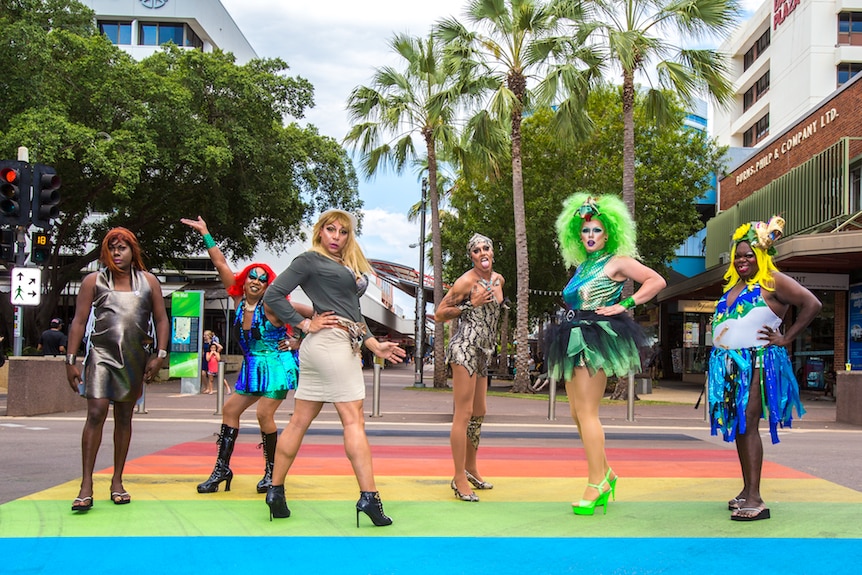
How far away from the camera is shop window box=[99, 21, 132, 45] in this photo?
166 ft

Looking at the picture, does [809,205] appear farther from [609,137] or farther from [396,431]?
[396,431]

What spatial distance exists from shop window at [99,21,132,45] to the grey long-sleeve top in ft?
166

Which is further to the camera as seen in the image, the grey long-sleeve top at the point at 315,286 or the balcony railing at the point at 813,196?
the balcony railing at the point at 813,196

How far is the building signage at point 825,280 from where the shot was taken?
2253cm

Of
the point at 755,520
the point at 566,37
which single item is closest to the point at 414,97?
the point at 566,37

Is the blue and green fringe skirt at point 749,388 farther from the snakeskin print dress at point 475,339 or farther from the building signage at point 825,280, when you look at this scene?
the building signage at point 825,280

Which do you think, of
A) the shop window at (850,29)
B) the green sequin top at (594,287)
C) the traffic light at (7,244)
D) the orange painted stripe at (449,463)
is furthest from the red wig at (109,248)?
the shop window at (850,29)

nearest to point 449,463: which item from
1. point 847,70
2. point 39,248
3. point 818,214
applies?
point 39,248

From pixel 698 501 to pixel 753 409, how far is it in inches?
39.2

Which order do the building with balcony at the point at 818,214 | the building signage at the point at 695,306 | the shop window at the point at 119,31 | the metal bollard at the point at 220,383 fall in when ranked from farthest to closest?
the shop window at the point at 119,31 → the building signage at the point at 695,306 → the building with balcony at the point at 818,214 → the metal bollard at the point at 220,383

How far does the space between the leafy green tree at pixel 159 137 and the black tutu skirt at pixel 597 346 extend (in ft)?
62.6

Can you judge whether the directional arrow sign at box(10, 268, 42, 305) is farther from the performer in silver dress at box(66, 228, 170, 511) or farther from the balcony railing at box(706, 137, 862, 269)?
the balcony railing at box(706, 137, 862, 269)

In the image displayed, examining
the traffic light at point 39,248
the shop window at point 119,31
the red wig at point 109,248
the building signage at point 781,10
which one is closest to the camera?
the red wig at point 109,248

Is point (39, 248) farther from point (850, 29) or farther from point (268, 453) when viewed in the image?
point (850, 29)
